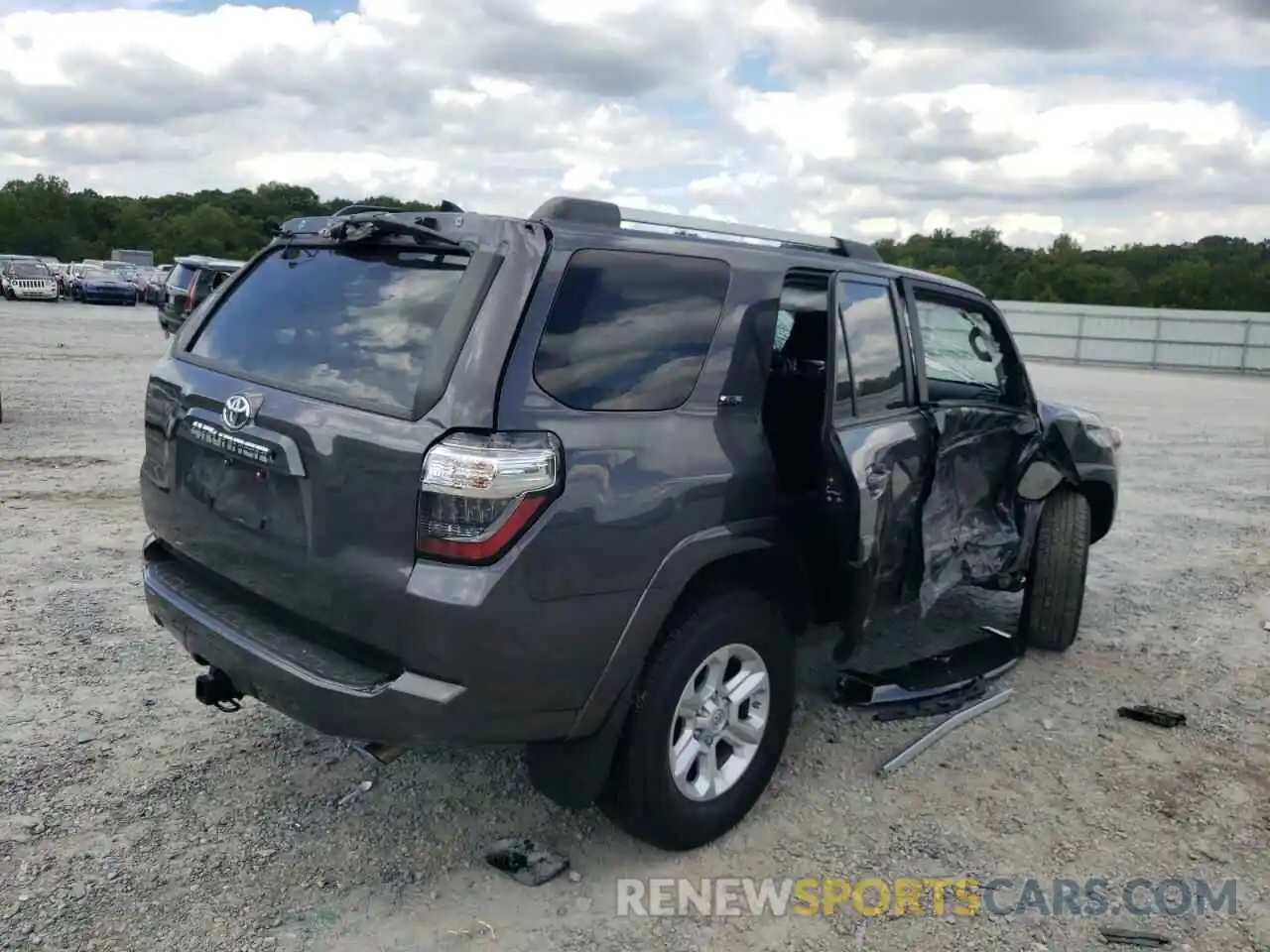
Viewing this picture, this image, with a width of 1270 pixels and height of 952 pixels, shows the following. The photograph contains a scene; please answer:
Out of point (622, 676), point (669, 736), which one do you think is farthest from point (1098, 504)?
point (622, 676)

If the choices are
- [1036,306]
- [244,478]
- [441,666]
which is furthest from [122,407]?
[1036,306]

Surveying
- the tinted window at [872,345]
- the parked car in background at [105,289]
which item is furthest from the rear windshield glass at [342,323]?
the parked car in background at [105,289]

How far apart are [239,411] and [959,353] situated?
340 centimetres

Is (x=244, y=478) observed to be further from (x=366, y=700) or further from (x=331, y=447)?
(x=366, y=700)

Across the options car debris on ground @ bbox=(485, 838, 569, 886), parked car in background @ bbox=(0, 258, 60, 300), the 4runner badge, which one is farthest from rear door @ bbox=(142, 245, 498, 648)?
parked car in background @ bbox=(0, 258, 60, 300)

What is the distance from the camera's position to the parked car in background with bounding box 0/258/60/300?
119 feet

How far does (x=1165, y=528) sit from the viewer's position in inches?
324

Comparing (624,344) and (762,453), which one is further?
(762,453)

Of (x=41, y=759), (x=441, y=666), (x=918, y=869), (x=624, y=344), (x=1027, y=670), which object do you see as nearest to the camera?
(x=441, y=666)

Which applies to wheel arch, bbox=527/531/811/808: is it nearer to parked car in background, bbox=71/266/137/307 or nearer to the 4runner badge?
the 4runner badge

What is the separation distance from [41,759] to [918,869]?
3.08 meters

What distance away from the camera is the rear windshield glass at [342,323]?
9.39 ft

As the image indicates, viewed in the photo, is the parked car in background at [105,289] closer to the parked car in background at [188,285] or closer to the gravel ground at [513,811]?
the parked car in background at [188,285]

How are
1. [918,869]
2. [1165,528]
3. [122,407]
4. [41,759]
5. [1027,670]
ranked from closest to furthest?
[918,869]
[41,759]
[1027,670]
[1165,528]
[122,407]
